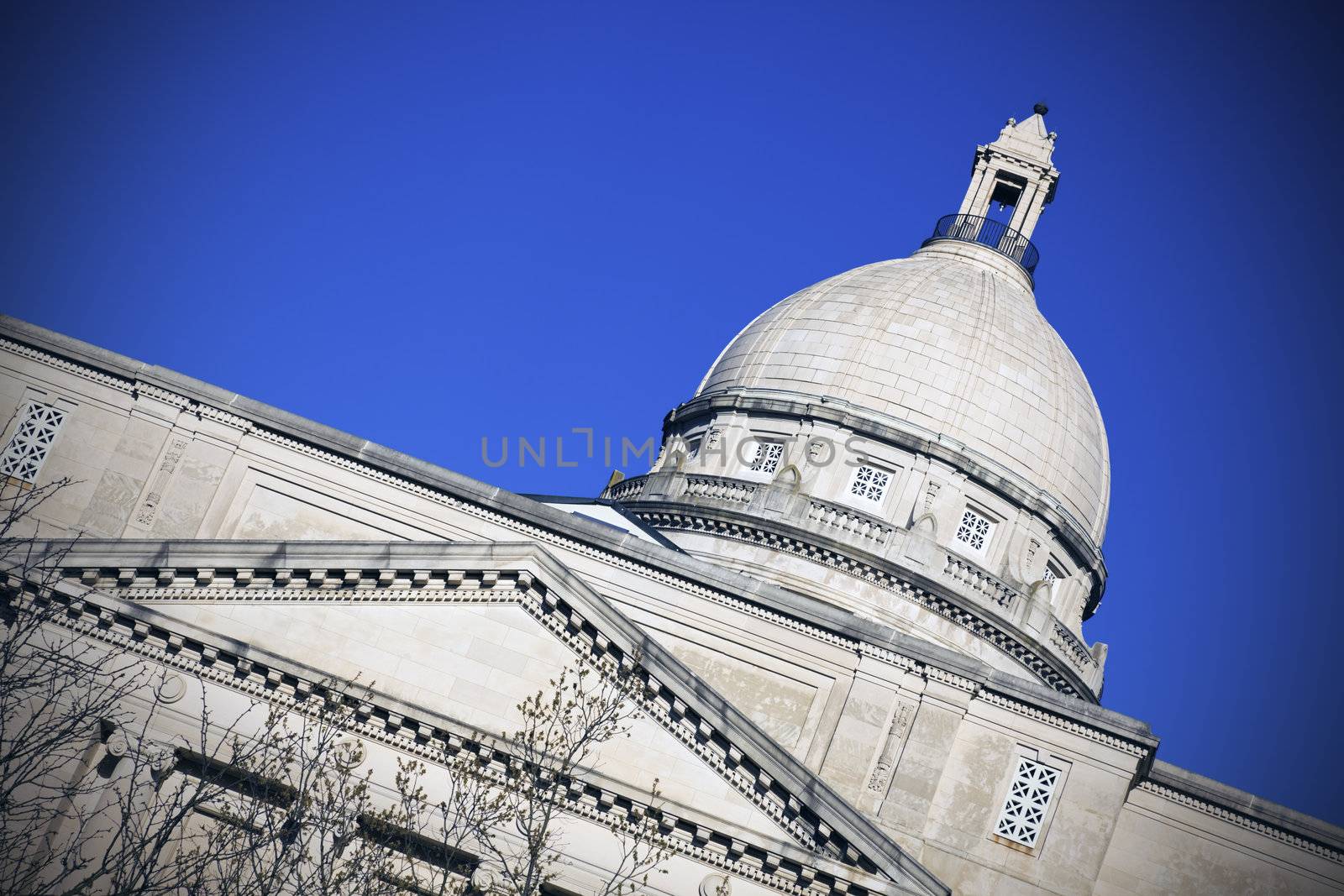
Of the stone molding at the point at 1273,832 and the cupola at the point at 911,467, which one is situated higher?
the cupola at the point at 911,467

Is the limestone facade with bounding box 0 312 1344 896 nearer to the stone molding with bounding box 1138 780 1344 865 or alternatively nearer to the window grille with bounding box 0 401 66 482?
the stone molding with bounding box 1138 780 1344 865

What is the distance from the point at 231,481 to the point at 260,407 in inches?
63.3

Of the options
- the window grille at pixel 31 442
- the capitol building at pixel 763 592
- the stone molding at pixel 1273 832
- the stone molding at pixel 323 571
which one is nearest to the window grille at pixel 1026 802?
the capitol building at pixel 763 592

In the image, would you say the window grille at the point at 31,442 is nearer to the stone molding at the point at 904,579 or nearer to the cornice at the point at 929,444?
the stone molding at the point at 904,579

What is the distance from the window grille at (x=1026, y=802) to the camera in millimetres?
27844

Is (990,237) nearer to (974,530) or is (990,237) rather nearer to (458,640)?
(974,530)

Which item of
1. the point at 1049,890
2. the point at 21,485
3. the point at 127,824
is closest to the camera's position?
the point at 127,824

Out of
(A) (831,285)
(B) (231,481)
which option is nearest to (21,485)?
(B) (231,481)

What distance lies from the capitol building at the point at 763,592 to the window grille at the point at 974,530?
0.15 m

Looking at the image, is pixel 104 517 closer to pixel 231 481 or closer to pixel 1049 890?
pixel 231 481

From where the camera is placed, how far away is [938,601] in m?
39.6

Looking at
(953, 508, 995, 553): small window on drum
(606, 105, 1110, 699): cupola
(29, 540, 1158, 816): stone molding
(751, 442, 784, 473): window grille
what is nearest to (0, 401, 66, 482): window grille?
(29, 540, 1158, 816): stone molding

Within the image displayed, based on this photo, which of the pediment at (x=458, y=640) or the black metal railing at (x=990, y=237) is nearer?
the pediment at (x=458, y=640)

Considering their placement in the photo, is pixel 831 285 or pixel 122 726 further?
pixel 831 285
